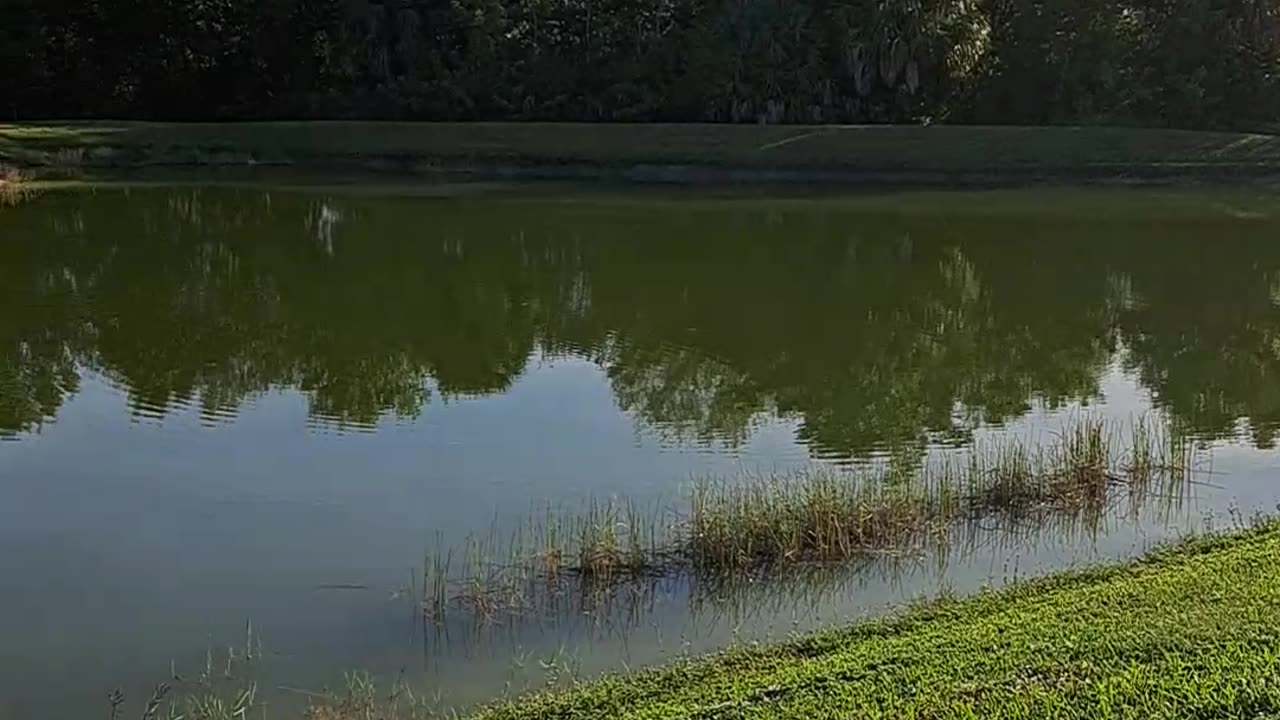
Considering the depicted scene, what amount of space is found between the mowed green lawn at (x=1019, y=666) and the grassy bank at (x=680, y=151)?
29817 millimetres

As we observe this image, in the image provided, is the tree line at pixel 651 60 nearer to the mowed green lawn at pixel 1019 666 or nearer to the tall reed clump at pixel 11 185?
the tall reed clump at pixel 11 185

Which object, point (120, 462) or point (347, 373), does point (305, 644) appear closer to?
point (120, 462)

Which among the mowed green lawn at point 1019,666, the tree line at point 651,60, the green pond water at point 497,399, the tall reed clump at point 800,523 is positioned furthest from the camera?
the tree line at point 651,60

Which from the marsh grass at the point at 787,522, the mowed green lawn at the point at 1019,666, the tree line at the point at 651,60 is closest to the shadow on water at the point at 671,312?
the marsh grass at the point at 787,522

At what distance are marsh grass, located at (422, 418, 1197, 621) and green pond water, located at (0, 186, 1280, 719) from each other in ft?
0.58

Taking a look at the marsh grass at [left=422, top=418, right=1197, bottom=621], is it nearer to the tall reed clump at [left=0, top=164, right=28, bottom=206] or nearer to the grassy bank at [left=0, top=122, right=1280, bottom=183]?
the tall reed clump at [left=0, top=164, right=28, bottom=206]

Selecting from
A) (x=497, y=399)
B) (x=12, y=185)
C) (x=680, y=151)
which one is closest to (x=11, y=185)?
(x=12, y=185)

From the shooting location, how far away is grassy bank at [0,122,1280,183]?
35844mm

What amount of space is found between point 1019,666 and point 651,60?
41.5 m

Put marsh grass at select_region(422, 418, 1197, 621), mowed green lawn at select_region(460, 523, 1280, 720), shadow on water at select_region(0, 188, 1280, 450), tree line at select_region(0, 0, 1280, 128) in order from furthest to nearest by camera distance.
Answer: tree line at select_region(0, 0, 1280, 128), shadow on water at select_region(0, 188, 1280, 450), marsh grass at select_region(422, 418, 1197, 621), mowed green lawn at select_region(460, 523, 1280, 720)

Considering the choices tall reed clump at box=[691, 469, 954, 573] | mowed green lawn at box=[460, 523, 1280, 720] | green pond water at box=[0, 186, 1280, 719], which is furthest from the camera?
tall reed clump at box=[691, 469, 954, 573]

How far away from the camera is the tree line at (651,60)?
43.8m

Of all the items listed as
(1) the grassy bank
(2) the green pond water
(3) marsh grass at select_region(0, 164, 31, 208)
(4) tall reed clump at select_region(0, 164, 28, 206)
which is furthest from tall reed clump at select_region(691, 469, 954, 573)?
(1) the grassy bank

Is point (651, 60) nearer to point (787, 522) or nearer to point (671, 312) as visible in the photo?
point (671, 312)
